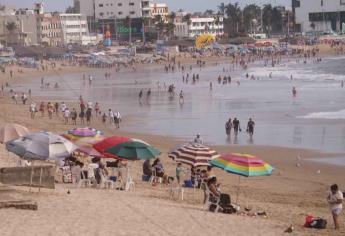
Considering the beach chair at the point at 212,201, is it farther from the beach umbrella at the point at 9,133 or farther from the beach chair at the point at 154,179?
the beach umbrella at the point at 9,133

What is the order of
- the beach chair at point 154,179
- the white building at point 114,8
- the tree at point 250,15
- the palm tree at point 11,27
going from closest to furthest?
the beach chair at point 154,179
the palm tree at point 11,27
the white building at point 114,8
the tree at point 250,15

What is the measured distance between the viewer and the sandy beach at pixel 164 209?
1037 cm

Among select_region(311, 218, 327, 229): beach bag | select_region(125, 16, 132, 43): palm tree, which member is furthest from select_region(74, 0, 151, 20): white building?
select_region(311, 218, 327, 229): beach bag

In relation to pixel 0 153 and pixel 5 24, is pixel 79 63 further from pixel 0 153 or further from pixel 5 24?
pixel 0 153

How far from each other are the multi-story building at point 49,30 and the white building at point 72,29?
82 centimetres

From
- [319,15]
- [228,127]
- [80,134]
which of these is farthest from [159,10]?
[80,134]

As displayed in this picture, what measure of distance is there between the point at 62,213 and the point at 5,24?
112 m

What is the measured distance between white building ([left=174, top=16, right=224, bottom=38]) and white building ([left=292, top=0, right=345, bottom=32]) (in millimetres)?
15943

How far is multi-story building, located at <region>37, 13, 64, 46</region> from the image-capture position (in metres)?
122

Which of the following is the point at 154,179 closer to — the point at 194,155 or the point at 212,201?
the point at 194,155

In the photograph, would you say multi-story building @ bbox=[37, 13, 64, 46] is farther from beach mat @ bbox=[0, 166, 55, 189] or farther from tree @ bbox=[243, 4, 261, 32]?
beach mat @ bbox=[0, 166, 55, 189]

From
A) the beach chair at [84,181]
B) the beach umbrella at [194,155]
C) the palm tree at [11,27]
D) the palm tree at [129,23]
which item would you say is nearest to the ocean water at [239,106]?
the beach umbrella at [194,155]

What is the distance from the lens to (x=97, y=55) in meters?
92.0

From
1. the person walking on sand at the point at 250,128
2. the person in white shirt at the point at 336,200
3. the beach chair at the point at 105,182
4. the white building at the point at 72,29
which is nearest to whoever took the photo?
the person in white shirt at the point at 336,200
